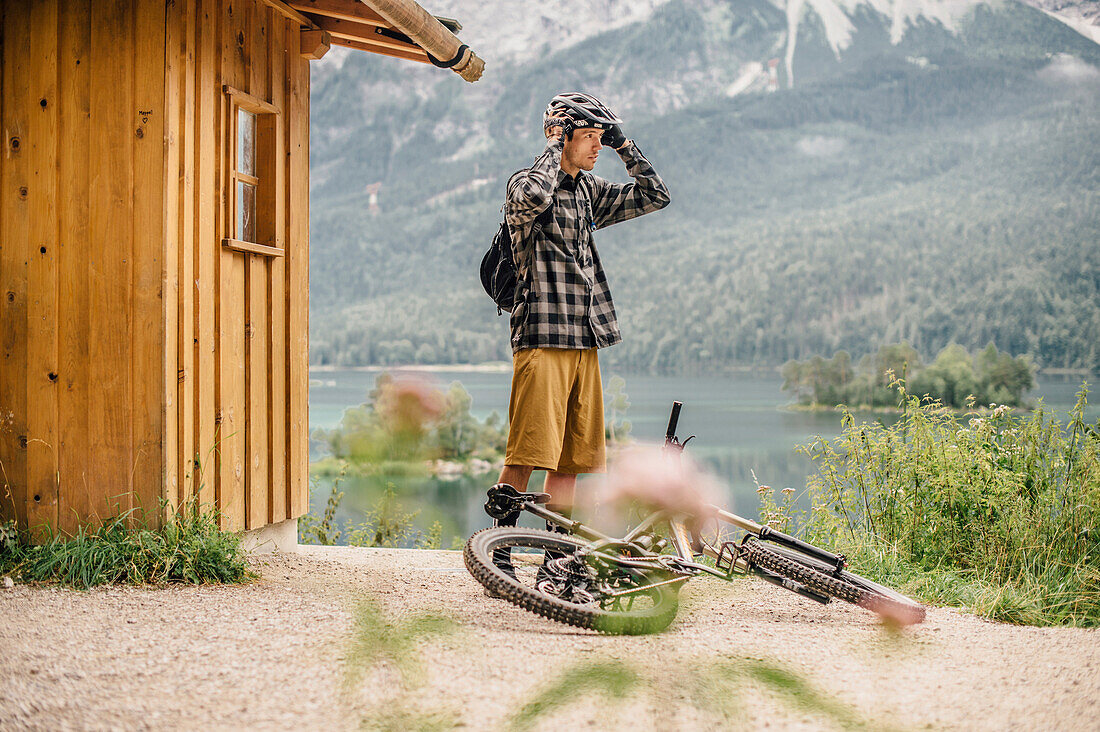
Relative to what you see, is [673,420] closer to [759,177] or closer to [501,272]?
[501,272]

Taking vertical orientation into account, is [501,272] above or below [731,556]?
above

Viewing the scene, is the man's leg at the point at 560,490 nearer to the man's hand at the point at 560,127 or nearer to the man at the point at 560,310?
the man at the point at 560,310

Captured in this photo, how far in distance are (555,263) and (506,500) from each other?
3.04ft

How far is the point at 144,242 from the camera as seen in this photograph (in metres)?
3.30

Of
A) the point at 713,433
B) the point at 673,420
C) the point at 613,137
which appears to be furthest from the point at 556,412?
the point at 713,433

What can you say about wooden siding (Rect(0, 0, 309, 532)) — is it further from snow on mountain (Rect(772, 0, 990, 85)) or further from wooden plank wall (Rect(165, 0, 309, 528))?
snow on mountain (Rect(772, 0, 990, 85))

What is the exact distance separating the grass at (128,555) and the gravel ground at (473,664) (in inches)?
5.3

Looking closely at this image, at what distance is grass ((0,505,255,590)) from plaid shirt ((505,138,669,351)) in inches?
54.0

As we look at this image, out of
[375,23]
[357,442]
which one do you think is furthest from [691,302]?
[375,23]

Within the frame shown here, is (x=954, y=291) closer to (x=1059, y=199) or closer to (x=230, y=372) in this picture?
(x=1059, y=199)

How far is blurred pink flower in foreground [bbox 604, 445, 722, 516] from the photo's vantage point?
2.62 metres

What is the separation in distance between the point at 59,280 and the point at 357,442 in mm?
8568

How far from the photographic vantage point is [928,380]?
30.4 feet

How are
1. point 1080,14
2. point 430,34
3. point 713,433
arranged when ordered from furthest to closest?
point 1080,14
point 713,433
point 430,34
